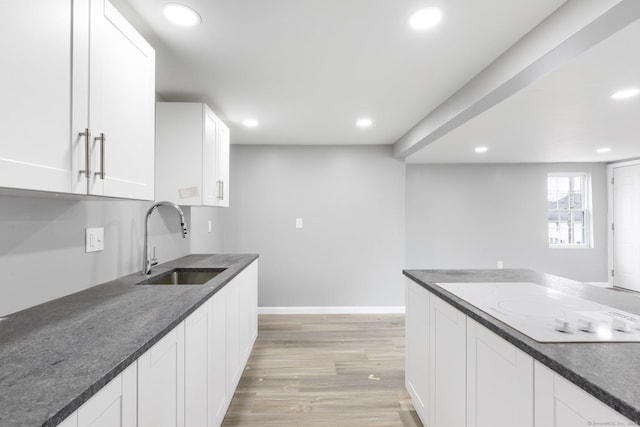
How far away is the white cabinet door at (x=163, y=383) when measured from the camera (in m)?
0.91

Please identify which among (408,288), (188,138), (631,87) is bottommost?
(408,288)

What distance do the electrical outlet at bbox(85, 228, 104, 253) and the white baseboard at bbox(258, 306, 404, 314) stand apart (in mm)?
2655

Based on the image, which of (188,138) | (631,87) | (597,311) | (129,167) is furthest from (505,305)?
(188,138)

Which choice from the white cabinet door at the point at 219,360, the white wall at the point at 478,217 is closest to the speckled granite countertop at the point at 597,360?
the white cabinet door at the point at 219,360

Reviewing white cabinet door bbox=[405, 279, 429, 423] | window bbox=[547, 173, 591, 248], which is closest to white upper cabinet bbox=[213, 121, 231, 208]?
white cabinet door bbox=[405, 279, 429, 423]

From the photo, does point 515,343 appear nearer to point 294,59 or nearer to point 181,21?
point 294,59

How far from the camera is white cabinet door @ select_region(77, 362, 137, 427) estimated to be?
0.67 meters

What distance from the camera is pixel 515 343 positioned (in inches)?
37.4

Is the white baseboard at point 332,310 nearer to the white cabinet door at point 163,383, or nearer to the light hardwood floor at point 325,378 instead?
the light hardwood floor at point 325,378

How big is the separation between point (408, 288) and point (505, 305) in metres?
0.83

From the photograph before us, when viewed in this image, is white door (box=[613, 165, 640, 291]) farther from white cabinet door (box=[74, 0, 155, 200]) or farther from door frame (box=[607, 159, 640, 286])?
white cabinet door (box=[74, 0, 155, 200])

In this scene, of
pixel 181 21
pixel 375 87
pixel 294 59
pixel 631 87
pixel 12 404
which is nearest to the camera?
pixel 12 404

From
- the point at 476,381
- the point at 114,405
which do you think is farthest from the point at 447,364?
the point at 114,405

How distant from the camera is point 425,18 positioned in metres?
1.44
